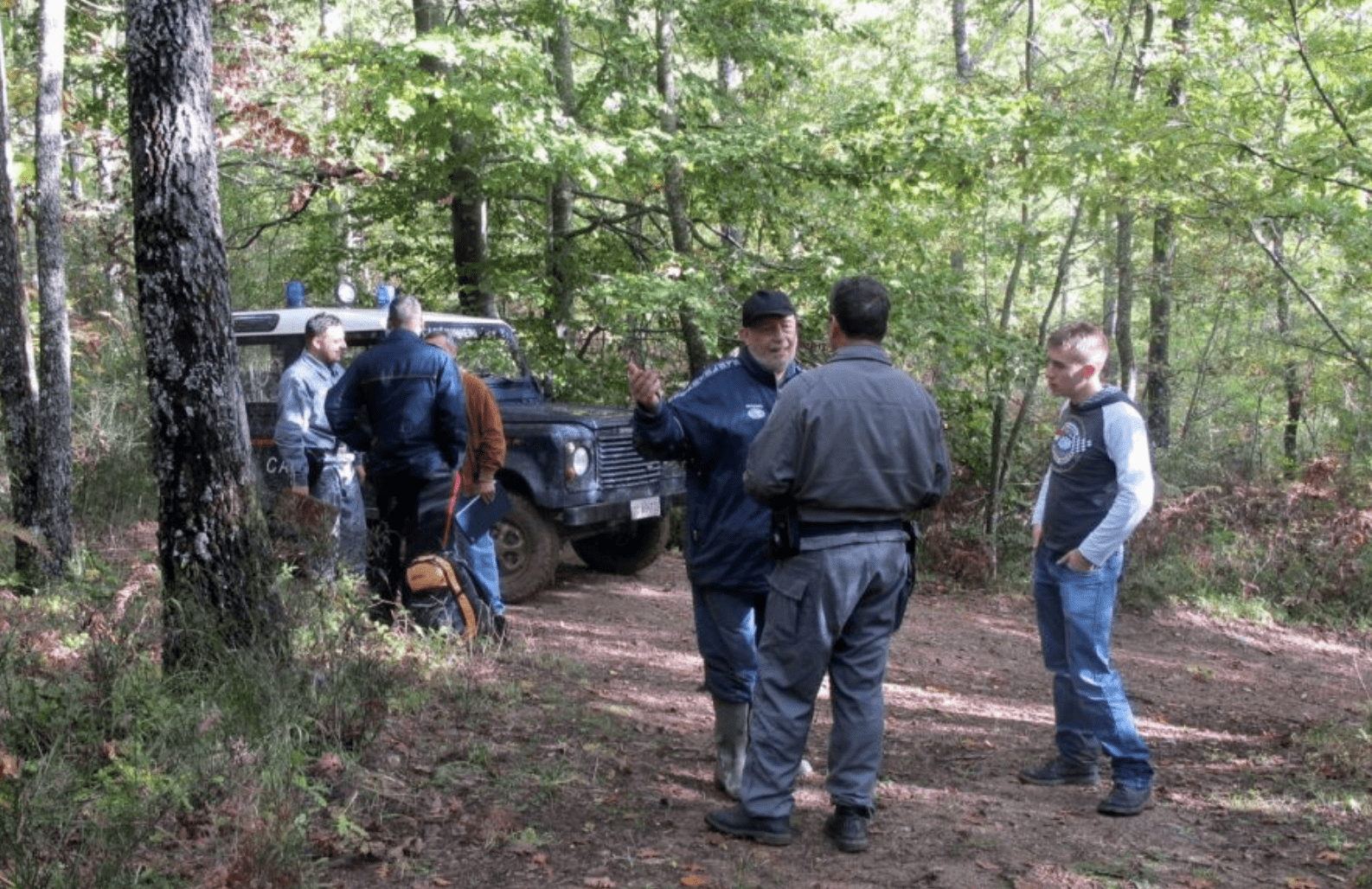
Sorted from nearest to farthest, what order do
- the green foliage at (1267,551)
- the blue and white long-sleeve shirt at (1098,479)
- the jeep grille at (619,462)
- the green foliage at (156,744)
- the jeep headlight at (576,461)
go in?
the green foliage at (156,744)
the blue and white long-sleeve shirt at (1098,479)
the jeep headlight at (576,461)
the jeep grille at (619,462)
the green foliage at (1267,551)

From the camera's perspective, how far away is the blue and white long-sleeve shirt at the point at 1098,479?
4.50m

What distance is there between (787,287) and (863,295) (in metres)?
6.96

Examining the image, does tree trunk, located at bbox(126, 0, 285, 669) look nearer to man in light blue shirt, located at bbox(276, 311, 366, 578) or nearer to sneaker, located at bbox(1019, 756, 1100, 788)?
man in light blue shirt, located at bbox(276, 311, 366, 578)

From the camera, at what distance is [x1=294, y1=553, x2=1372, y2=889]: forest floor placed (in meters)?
3.90

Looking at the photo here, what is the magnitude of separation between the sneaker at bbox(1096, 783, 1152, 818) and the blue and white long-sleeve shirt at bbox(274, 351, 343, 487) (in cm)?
483

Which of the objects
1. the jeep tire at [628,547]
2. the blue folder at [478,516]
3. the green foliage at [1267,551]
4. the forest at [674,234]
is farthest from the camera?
the green foliage at [1267,551]

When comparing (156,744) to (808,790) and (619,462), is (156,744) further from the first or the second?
(619,462)

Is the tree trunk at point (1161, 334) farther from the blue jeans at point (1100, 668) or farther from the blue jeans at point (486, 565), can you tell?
the blue jeans at point (1100, 668)

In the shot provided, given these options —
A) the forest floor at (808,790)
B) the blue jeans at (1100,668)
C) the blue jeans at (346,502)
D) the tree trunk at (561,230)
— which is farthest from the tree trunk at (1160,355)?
the blue jeans at (1100,668)

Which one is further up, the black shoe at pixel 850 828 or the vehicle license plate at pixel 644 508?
the vehicle license plate at pixel 644 508

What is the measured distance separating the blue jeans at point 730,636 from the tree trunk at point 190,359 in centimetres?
188

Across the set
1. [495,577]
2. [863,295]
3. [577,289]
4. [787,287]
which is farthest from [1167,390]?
[863,295]

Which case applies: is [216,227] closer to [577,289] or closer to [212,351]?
[212,351]

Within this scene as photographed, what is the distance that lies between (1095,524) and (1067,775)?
3.65 feet
